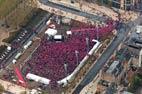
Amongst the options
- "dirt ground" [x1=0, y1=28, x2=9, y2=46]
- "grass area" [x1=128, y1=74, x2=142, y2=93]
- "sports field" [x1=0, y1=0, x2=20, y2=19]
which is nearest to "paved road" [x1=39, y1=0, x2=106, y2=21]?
"sports field" [x1=0, y1=0, x2=20, y2=19]

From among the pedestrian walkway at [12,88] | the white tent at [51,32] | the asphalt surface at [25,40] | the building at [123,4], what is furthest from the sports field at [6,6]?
the building at [123,4]

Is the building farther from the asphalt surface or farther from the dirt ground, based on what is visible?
the dirt ground

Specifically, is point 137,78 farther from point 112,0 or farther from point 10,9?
point 10,9

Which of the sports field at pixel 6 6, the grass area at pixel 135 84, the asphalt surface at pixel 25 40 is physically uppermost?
the sports field at pixel 6 6

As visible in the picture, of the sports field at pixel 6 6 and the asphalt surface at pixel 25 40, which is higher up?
the sports field at pixel 6 6

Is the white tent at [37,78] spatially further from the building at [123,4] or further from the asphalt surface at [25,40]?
the building at [123,4]

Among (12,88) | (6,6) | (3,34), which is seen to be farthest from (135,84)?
(6,6)

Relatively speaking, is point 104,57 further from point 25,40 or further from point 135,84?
point 25,40

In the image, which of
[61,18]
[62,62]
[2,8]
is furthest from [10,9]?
[62,62]
